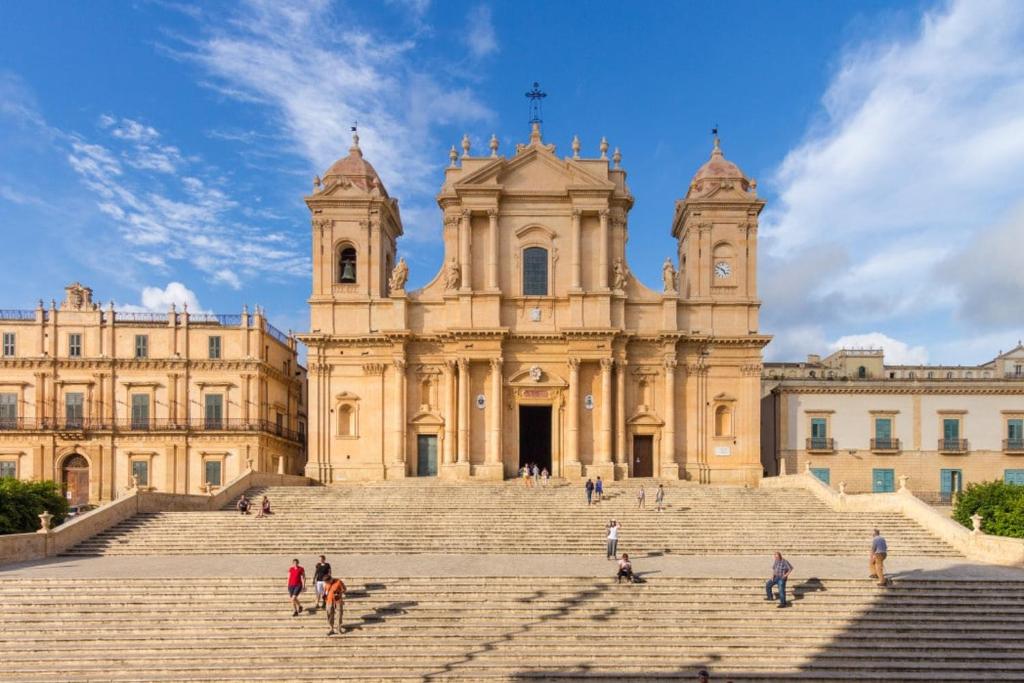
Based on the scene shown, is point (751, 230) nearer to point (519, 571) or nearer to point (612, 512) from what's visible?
point (612, 512)

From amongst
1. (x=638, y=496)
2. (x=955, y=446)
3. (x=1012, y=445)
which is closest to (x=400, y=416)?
(x=638, y=496)

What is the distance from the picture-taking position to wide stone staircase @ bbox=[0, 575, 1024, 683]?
57.9 feet

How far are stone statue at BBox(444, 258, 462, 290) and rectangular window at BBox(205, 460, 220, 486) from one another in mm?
15427

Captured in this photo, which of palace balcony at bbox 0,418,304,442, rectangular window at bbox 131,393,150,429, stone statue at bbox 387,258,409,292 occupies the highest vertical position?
stone statue at bbox 387,258,409,292

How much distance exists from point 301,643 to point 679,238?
32857mm

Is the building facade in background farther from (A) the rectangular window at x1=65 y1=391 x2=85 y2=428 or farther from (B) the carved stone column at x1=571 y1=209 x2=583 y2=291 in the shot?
(A) the rectangular window at x1=65 y1=391 x2=85 y2=428

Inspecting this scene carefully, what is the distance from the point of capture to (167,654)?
18.2 metres

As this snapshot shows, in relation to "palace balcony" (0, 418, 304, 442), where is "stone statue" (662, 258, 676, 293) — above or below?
above

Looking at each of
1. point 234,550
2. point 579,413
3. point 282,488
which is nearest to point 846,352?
point 579,413

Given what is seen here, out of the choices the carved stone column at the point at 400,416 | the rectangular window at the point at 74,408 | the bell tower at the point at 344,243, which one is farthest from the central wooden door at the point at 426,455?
the rectangular window at the point at 74,408

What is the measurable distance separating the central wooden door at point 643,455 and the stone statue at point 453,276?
1142 centimetres

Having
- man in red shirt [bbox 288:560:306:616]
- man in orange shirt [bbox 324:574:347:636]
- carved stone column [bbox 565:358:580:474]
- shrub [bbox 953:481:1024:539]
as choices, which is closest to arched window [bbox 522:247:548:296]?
carved stone column [bbox 565:358:580:474]

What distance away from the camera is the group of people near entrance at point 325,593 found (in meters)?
18.6

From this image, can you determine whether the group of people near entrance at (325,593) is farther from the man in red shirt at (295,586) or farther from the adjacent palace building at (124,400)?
the adjacent palace building at (124,400)
